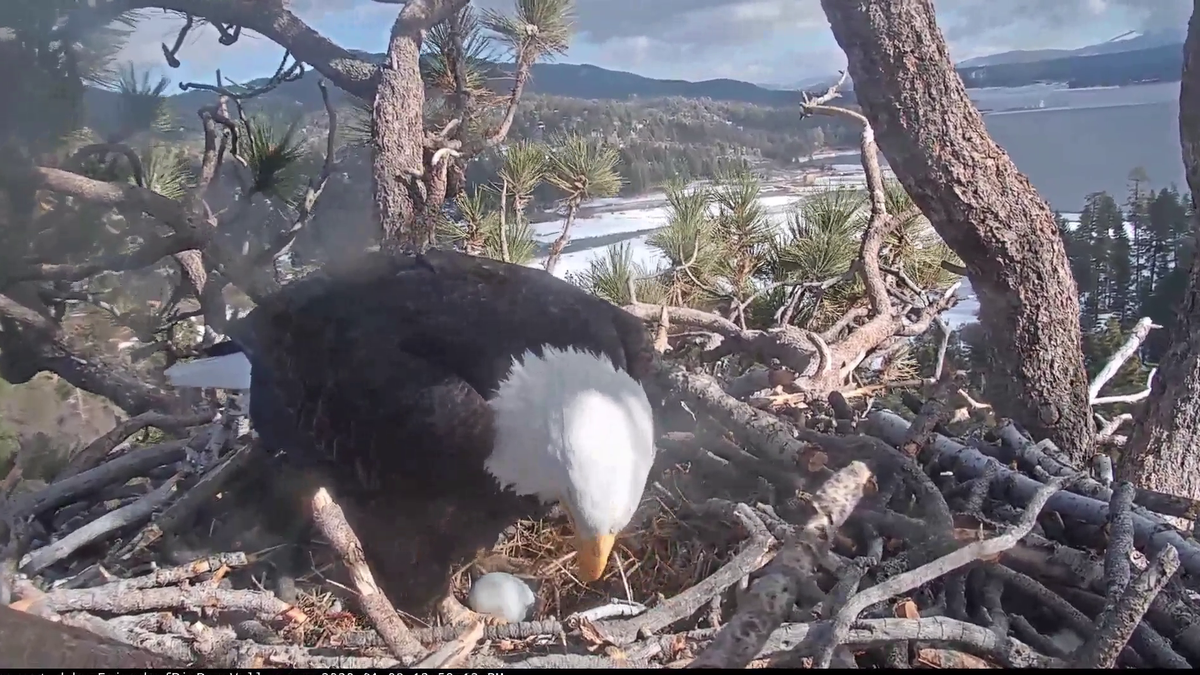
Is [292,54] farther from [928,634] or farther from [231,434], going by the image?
[928,634]

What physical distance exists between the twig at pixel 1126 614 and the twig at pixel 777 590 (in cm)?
33

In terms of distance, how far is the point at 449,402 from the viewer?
1.25 m

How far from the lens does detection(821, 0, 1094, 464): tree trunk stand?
Result: 1.34 m

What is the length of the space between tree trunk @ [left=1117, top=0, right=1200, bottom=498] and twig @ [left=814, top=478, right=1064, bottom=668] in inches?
21.5

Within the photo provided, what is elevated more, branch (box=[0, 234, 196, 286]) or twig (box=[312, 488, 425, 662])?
branch (box=[0, 234, 196, 286])

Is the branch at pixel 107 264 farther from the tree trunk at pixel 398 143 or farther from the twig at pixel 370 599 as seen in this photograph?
the twig at pixel 370 599

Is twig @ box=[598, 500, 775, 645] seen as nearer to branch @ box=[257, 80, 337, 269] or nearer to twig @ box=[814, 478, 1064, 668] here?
twig @ box=[814, 478, 1064, 668]

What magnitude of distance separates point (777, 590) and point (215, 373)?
1.40 m

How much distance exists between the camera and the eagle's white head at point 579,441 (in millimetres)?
1175

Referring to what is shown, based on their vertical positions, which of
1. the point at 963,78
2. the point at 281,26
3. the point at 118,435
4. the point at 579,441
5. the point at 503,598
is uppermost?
the point at 281,26

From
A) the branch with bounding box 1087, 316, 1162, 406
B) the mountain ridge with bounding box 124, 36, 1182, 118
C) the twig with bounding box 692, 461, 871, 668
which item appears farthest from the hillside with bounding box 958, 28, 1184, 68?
the twig with bounding box 692, 461, 871, 668

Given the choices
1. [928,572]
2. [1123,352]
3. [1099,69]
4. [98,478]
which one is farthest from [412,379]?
[1123,352]

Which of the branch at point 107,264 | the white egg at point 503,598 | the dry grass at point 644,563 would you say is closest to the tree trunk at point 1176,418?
the dry grass at point 644,563

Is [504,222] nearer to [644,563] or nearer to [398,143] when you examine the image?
[398,143]
